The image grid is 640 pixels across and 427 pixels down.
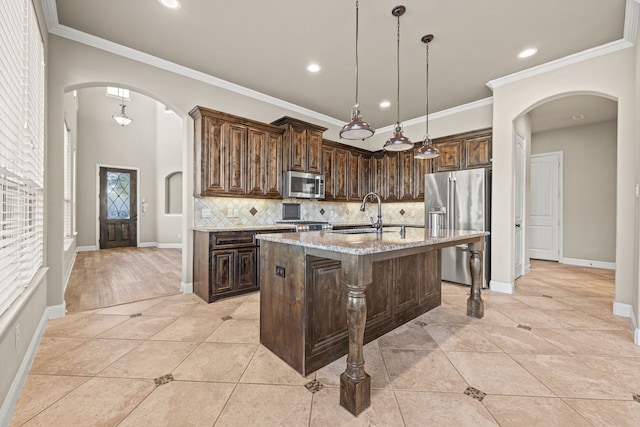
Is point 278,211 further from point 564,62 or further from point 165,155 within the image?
point 165,155

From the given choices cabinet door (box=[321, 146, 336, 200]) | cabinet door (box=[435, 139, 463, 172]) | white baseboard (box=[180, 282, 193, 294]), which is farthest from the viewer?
cabinet door (box=[321, 146, 336, 200])


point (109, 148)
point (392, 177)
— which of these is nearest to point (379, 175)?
point (392, 177)

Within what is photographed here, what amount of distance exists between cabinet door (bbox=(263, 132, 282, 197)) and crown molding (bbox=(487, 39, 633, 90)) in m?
3.23

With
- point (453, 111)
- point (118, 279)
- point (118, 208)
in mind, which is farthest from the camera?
point (118, 208)

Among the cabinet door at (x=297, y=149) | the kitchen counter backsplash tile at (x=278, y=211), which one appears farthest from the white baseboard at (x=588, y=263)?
the cabinet door at (x=297, y=149)

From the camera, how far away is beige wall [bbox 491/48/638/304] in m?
2.93

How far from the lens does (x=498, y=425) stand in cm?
146

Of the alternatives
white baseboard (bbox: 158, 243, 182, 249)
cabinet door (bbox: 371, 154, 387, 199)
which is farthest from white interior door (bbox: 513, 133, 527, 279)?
white baseboard (bbox: 158, 243, 182, 249)

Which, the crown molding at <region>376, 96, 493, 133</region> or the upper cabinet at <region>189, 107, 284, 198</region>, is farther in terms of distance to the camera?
the crown molding at <region>376, 96, 493, 133</region>

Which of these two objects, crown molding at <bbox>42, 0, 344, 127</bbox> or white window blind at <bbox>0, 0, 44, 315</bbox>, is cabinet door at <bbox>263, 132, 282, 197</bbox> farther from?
white window blind at <bbox>0, 0, 44, 315</bbox>

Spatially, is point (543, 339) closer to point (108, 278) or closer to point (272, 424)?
point (272, 424)

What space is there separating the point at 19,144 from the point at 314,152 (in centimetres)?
354

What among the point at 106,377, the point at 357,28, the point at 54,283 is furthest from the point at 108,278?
the point at 357,28

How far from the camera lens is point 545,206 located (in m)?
6.33
